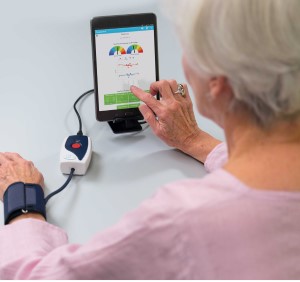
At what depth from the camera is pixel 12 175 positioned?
102 cm

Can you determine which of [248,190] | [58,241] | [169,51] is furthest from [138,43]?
[248,190]

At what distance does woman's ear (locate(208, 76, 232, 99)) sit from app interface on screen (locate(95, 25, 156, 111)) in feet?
1.68

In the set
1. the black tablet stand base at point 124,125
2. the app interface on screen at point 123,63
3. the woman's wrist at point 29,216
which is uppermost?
the app interface on screen at point 123,63

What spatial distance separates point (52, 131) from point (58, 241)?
368mm

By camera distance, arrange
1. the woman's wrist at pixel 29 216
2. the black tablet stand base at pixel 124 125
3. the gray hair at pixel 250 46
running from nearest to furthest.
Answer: the gray hair at pixel 250 46 → the woman's wrist at pixel 29 216 → the black tablet stand base at pixel 124 125

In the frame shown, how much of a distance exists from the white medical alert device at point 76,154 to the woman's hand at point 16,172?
0.06 meters

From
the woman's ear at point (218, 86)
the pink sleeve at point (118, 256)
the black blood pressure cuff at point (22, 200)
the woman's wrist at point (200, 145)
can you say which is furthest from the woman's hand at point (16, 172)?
the woman's ear at point (218, 86)

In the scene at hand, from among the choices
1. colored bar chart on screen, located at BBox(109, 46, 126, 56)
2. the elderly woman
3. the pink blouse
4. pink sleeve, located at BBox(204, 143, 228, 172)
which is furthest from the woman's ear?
colored bar chart on screen, located at BBox(109, 46, 126, 56)

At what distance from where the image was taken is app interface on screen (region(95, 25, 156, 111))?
45.3 inches

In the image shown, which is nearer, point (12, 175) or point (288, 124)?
point (288, 124)

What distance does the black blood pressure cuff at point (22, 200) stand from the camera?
0.93m

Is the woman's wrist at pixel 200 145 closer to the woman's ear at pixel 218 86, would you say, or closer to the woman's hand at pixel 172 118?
the woman's hand at pixel 172 118

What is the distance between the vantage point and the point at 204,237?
63cm

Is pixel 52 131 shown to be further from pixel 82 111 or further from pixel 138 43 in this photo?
pixel 138 43
